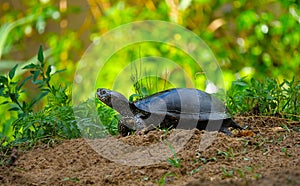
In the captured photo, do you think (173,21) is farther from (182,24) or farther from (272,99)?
(272,99)

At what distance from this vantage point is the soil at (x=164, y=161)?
1997mm

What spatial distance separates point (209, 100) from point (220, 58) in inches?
123

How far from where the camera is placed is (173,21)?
19.3 ft

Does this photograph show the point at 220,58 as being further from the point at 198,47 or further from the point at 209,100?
the point at 209,100

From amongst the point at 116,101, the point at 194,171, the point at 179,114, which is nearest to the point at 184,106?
the point at 179,114

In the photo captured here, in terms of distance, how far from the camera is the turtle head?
290 centimetres

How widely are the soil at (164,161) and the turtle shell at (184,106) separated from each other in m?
0.18

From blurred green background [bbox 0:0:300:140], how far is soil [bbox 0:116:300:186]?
2824 millimetres

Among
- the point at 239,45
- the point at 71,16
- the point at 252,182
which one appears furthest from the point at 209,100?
the point at 71,16

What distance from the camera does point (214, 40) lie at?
5.97 meters

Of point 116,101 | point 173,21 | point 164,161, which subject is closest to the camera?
point 164,161

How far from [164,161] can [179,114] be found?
59cm

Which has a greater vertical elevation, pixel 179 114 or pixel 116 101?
pixel 116 101

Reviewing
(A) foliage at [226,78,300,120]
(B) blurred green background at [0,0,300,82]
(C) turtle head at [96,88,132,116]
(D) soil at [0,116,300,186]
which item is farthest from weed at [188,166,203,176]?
(B) blurred green background at [0,0,300,82]
